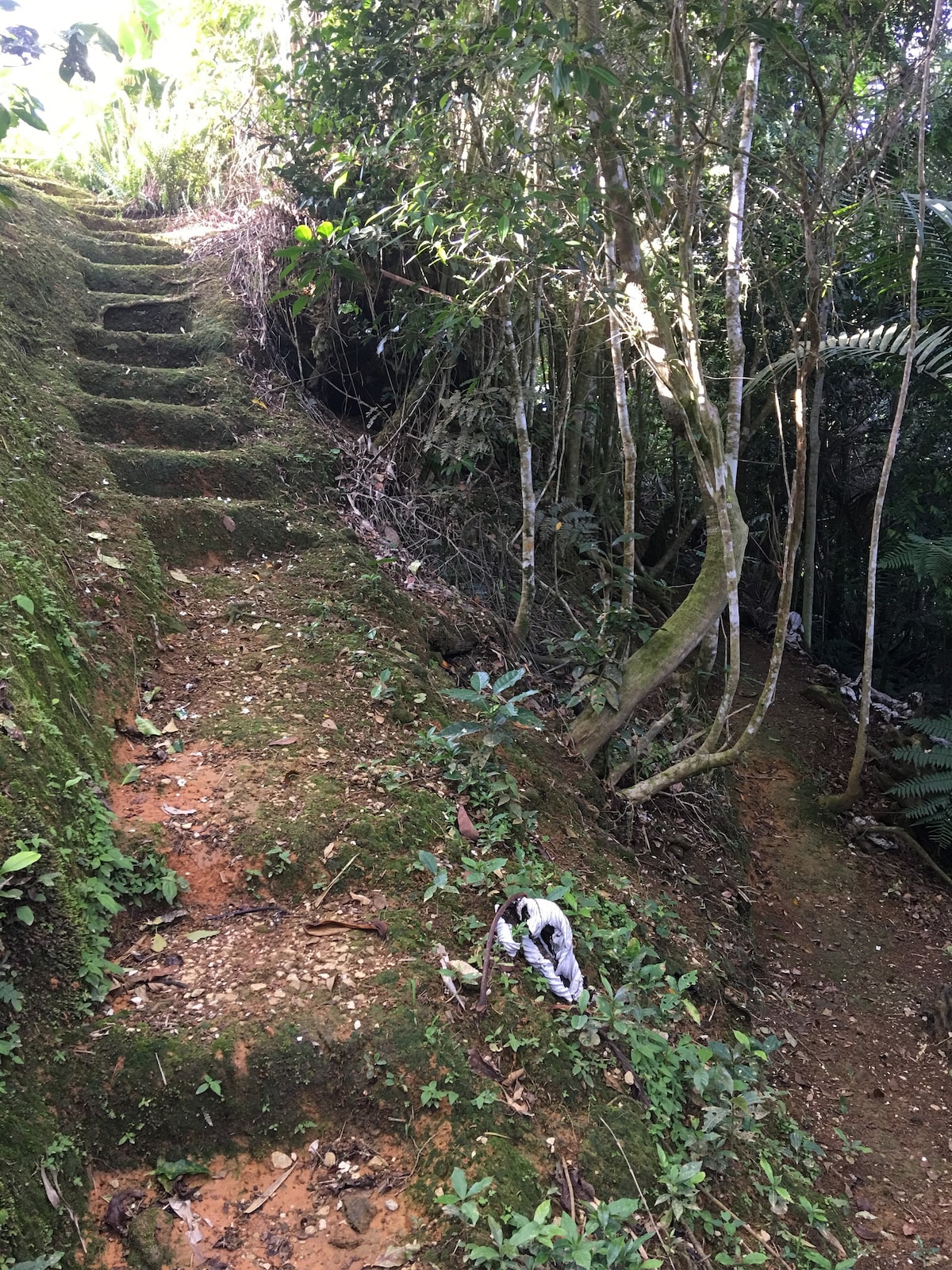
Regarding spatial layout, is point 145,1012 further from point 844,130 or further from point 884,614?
Answer: point 884,614

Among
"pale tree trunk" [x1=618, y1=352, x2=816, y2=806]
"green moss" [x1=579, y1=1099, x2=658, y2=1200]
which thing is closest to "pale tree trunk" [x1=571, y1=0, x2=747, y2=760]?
"pale tree trunk" [x1=618, y1=352, x2=816, y2=806]

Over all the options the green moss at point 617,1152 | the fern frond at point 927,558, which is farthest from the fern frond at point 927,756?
the green moss at point 617,1152

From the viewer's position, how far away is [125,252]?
731 centimetres

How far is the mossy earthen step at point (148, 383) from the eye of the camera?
537 centimetres

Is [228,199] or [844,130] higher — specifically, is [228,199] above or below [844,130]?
Result: below

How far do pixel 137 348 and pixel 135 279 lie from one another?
1295 mm

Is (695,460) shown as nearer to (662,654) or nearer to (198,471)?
(662,654)

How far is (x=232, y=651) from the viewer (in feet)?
13.1

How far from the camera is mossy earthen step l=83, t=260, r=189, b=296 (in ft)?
21.8

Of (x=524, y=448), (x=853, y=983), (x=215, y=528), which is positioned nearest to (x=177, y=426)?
(x=215, y=528)

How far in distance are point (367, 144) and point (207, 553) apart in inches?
101

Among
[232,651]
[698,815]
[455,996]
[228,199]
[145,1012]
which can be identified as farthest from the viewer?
[228,199]

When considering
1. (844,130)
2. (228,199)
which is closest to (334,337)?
(228,199)

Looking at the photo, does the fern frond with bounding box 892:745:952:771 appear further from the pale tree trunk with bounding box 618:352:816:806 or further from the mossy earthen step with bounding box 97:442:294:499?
the mossy earthen step with bounding box 97:442:294:499
